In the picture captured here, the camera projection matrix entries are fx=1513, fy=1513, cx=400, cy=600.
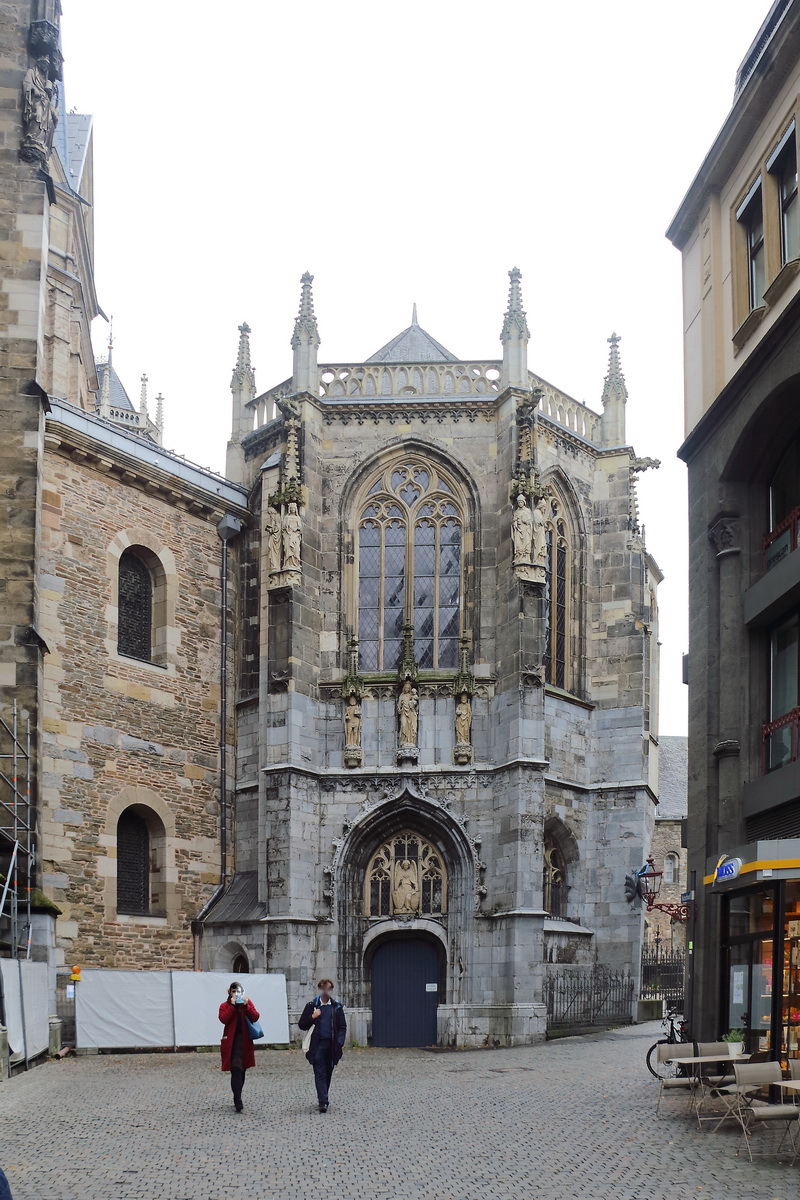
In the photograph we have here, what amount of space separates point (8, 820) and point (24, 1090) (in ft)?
19.0

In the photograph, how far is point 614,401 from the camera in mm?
33406

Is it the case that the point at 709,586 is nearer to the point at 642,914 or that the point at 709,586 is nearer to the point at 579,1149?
the point at 579,1149

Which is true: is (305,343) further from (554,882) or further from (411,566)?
(554,882)

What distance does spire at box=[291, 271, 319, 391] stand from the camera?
102 feet

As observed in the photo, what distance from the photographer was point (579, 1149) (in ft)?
43.0

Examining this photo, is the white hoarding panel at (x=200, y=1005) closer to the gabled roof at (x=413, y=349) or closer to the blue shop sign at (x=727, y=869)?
the blue shop sign at (x=727, y=869)

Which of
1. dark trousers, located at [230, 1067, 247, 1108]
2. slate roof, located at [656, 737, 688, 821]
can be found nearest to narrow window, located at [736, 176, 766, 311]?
dark trousers, located at [230, 1067, 247, 1108]

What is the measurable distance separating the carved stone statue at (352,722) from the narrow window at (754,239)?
1275 cm

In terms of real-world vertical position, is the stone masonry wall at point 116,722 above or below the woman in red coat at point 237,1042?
above

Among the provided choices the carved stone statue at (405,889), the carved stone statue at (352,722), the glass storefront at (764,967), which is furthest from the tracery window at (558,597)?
the glass storefront at (764,967)

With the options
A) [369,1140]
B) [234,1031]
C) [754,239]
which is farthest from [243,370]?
[369,1140]

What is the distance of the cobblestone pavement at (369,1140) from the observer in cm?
1116

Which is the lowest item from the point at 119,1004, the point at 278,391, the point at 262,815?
the point at 119,1004

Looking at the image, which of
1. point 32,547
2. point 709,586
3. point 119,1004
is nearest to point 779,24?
point 709,586
